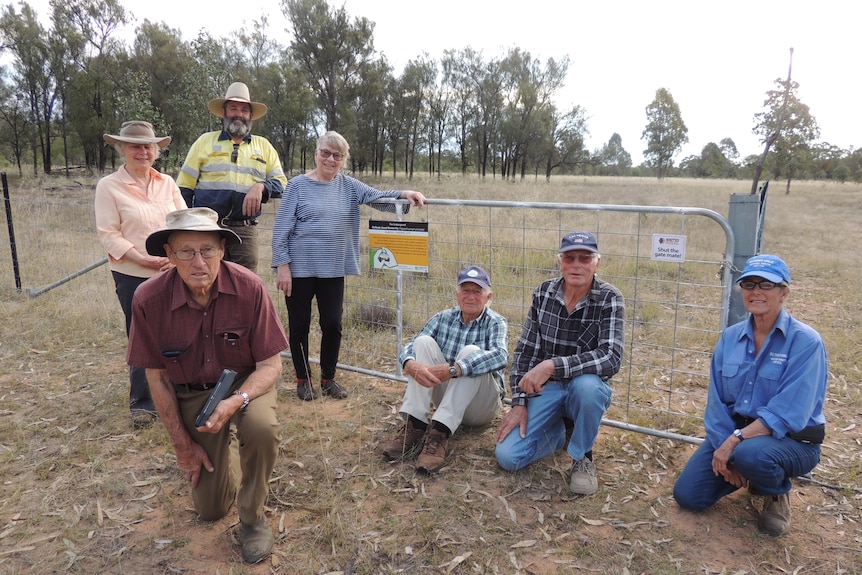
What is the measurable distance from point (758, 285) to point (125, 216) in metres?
3.74

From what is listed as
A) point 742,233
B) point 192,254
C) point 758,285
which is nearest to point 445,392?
point 192,254

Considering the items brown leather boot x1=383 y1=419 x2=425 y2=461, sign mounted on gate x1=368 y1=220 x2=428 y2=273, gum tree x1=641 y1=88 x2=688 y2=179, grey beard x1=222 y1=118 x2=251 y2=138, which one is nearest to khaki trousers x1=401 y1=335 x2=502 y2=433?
brown leather boot x1=383 y1=419 x2=425 y2=461

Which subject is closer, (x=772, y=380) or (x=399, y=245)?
(x=772, y=380)

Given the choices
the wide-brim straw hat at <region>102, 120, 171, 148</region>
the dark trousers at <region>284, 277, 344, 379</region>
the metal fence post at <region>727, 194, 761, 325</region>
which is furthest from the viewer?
the dark trousers at <region>284, 277, 344, 379</region>

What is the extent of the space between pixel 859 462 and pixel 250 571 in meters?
3.61

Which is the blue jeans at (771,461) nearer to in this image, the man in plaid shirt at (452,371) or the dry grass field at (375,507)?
the dry grass field at (375,507)

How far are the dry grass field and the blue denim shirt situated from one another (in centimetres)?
57

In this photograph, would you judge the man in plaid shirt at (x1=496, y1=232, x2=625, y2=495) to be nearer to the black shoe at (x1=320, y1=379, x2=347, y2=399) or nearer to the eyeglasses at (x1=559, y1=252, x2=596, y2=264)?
the eyeglasses at (x1=559, y1=252, x2=596, y2=264)

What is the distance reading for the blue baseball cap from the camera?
254 centimetres

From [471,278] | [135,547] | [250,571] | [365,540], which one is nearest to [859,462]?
[471,278]

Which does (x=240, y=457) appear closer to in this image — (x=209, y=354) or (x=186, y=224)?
(x=209, y=354)

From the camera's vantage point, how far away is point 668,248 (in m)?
3.21

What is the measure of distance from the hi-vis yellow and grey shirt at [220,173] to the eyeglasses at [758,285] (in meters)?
3.32

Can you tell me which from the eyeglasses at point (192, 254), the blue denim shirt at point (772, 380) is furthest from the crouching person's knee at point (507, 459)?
the eyeglasses at point (192, 254)
